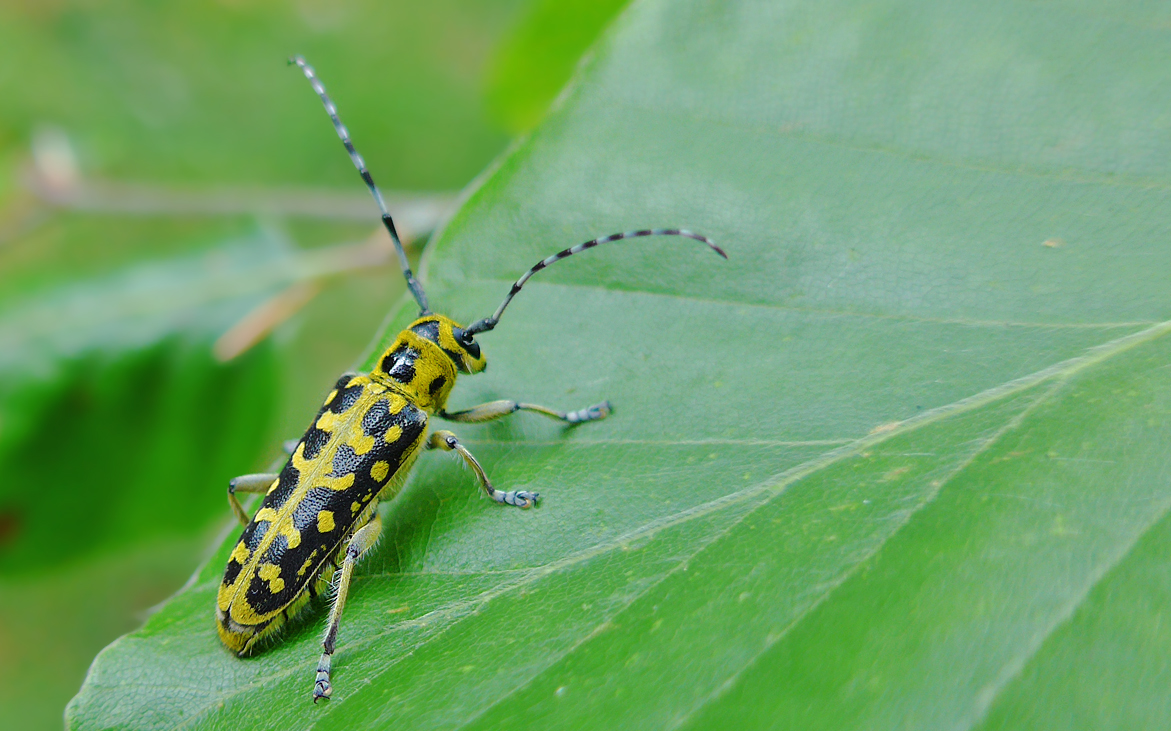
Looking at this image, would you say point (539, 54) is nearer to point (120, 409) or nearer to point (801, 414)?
point (801, 414)

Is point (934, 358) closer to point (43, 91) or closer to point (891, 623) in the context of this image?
point (891, 623)

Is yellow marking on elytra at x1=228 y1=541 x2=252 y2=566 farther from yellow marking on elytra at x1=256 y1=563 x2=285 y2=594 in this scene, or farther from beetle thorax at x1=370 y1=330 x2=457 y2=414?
beetle thorax at x1=370 y1=330 x2=457 y2=414

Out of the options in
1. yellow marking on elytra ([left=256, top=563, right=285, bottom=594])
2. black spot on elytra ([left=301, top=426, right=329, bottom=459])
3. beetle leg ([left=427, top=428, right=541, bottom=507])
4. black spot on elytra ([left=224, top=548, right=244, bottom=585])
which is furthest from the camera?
black spot on elytra ([left=301, top=426, right=329, bottom=459])

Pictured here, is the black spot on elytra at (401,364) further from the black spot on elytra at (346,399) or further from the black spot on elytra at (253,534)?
the black spot on elytra at (253,534)

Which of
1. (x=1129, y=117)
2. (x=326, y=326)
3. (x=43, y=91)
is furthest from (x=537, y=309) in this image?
(x=43, y=91)

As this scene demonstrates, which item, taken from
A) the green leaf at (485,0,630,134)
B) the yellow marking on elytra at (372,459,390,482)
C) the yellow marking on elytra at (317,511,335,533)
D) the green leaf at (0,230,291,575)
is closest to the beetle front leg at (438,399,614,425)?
the yellow marking on elytra at (372,459,390,482)

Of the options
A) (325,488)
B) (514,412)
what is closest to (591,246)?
(514,412)

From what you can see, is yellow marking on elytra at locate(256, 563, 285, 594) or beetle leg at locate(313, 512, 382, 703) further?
yellow marking on elytra at locate(256, 563, 285, 594)

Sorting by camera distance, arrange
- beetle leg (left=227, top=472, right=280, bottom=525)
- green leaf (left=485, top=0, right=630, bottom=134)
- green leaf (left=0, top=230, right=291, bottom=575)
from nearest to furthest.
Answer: beetle leg (left=227, top=472, right=280, bottom=525)
green leaf (left=485, top=0, right=630, bottom=134)
green leaf (left=0, top=230, right=291, bottom=575)
